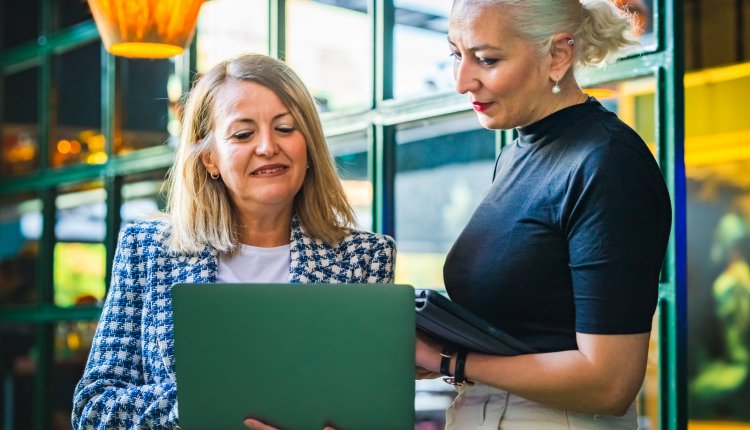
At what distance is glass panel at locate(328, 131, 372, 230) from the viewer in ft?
11.1

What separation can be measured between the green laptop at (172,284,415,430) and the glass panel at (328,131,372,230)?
1698mm

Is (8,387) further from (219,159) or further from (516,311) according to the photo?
(516,311)

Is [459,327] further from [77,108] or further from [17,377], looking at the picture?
[17,377]

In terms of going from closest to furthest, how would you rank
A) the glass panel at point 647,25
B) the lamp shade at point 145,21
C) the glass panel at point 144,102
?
the glass panel at point 647,25 → the lamp shade at point 145,21 → the glass panel at point 144,102

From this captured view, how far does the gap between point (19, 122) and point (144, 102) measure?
1772mm

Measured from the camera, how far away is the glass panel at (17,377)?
19.5ft

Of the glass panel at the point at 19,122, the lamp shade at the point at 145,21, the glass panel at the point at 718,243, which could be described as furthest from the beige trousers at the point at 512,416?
the glass panel at the point at 19,122

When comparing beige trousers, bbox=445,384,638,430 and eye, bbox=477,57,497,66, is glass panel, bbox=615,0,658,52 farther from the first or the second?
beige trousers, bbox=445,384,638,430

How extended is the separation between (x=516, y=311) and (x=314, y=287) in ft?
1.22

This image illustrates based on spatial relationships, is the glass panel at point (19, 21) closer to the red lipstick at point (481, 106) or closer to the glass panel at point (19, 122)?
the glass panel at point (19, 122)

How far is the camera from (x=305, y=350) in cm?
165

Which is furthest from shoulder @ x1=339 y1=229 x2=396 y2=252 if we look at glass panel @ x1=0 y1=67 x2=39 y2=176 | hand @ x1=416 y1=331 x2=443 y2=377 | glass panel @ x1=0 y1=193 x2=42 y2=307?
glass panel @ x1=0 y1=67 x2=39 y2=176

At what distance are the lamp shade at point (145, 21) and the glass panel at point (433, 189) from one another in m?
0.82

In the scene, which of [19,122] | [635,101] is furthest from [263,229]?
[19,122]
